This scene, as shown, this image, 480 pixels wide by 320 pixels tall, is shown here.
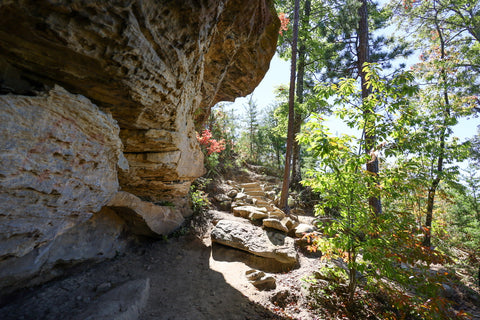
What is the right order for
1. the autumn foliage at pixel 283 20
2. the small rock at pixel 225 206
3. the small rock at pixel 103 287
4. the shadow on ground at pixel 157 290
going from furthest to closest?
the autumn foliage at pixel 283 20
the small rock at pixel 225 206
the small rock at pixel 103 287
the shadow on ground at pixel 157 290

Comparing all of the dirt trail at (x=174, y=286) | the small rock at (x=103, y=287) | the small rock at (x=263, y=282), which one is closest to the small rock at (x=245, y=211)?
the dirt trail at (x=174, y=286)

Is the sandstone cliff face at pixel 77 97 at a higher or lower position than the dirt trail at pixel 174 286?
higher

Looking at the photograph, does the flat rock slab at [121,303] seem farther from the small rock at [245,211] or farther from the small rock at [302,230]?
the small rock at [302,230]

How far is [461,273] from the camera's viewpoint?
282 inches

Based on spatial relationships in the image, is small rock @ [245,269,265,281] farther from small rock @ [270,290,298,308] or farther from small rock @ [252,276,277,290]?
small rock @ [270,290,298,308]

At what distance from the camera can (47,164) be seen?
7.07 ft

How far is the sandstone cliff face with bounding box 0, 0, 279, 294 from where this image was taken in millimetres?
1751

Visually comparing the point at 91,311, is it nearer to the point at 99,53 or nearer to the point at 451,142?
the point at 99,53

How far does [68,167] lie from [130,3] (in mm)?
2030

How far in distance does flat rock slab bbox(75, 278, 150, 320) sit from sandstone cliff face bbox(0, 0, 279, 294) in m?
1.08

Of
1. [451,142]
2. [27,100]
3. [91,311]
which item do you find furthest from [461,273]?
[27,100]

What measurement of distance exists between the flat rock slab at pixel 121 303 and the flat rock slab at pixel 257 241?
233cm

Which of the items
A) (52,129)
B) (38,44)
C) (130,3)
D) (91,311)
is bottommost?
(91,311)

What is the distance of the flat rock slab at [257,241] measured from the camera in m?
4.93
